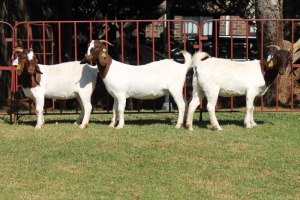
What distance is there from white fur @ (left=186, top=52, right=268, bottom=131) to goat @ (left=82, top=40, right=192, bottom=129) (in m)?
0.24

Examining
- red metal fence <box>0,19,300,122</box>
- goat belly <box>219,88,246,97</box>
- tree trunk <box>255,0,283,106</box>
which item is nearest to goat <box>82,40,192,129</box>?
goat belly <box>219,88,246,97</box>

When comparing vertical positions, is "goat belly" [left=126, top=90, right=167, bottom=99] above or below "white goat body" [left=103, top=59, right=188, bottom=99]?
below

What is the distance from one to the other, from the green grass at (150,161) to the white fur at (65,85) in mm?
385

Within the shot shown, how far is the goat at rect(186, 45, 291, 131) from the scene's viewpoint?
1121 cm

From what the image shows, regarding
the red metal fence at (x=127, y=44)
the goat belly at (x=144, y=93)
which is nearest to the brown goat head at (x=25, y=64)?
the red metal fence at (x=127, y=44)

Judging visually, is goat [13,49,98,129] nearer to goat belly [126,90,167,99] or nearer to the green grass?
the green grass

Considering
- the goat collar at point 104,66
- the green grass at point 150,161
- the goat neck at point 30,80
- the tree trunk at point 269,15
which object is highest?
the tree trunk at point 269,15

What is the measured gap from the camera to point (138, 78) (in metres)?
11.4

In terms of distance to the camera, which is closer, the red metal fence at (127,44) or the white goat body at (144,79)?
the white goat body at (144,79)

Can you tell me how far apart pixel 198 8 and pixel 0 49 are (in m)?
8.95

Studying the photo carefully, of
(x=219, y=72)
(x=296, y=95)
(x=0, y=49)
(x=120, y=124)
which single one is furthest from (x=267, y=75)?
(x=0, y=49)

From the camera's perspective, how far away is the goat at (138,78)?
11.4m

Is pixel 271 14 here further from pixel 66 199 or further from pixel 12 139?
pixel 66 199

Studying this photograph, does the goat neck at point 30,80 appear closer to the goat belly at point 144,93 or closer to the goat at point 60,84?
the goat at point 60,84
